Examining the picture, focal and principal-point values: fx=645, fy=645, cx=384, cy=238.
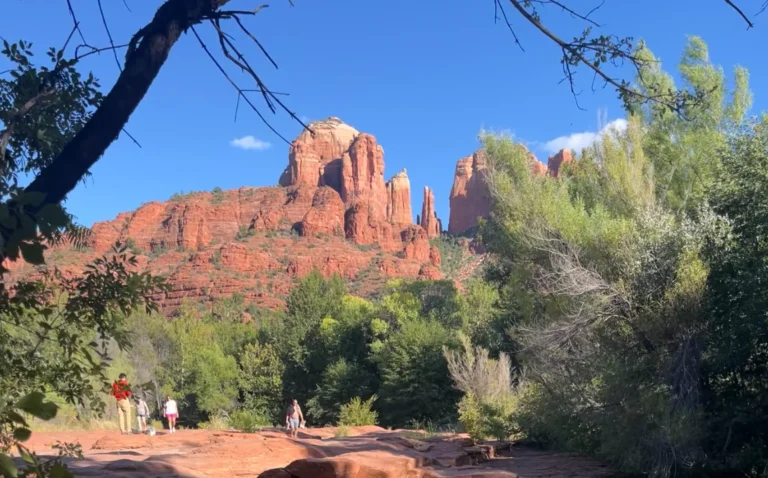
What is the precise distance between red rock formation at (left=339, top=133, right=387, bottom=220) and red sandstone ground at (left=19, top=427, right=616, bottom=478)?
11573 cm

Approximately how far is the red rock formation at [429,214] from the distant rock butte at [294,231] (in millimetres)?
664

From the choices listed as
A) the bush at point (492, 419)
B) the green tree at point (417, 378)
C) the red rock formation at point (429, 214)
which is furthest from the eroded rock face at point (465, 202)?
the bush at point (492, 419)

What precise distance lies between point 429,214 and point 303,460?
142 m

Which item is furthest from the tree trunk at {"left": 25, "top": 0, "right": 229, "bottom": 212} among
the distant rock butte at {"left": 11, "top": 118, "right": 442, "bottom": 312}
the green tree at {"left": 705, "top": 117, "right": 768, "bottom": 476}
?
the distant rock butte at {"left": 11, "top": 118, "right": 442, "bottom": 312}

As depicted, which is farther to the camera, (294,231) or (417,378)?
(294,231)

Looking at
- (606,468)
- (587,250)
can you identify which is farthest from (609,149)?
(606,468)

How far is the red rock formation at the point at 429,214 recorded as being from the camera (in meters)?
148

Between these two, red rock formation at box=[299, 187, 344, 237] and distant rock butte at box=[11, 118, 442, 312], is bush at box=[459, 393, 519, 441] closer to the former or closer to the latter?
distant rock butte at box=[11, 118, 442, 312]

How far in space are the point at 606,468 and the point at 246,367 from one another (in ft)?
105

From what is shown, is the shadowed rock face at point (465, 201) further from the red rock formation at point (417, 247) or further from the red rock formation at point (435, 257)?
the red rock formation at point (435, 257)

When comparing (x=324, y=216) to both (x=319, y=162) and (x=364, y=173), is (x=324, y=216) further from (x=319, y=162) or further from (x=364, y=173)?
(x=319, y=162)

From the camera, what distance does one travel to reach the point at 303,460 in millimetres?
7918

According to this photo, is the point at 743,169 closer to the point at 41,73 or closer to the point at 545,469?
the point at 545,469

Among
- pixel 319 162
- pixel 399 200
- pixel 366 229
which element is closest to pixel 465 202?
pixel 399 200
